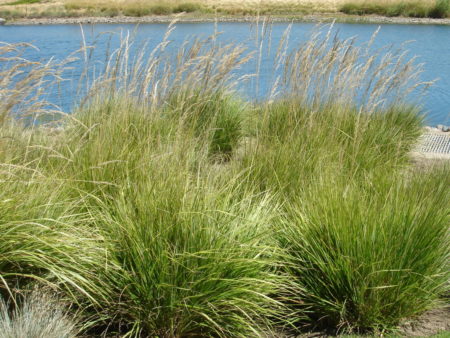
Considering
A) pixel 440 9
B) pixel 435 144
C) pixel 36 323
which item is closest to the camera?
pixel 36 323

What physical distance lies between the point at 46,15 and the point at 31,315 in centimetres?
5250

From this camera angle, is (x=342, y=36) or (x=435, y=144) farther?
(x=342, y=36)

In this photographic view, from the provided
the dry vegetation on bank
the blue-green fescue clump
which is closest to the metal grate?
the blue-green fescue clump

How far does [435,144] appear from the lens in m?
8.85

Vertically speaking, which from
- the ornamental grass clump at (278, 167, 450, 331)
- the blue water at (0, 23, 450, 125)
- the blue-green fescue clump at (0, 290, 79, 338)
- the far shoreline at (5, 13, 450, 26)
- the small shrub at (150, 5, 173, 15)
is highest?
the blue-green fescue clump at (0, 290, 79, 338)

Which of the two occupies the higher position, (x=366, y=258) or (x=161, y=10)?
(x=366, y=258)

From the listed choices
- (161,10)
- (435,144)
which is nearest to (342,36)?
(435,144)

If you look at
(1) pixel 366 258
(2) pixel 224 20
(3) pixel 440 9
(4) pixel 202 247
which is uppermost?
(4) pixel 202 247

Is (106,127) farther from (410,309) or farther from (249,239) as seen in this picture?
(410,309)

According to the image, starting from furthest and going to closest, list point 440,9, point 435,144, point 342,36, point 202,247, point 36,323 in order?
point 440,9, point 342,36, point 435,144, point 202,247, point 36,323

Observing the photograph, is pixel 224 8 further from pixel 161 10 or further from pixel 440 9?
pixel 440 9

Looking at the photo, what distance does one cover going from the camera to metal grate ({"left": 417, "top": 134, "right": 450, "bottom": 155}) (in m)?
8.30

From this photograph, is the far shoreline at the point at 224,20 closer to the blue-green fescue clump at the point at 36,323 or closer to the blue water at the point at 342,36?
the blue water at the point at 342,36

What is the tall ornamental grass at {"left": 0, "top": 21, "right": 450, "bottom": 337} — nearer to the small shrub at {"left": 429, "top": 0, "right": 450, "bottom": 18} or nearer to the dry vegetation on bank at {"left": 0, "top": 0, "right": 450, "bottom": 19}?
the dry vegetation on bank at {"left": 0, "top": 0, "right": 450, "bottom": 19}
